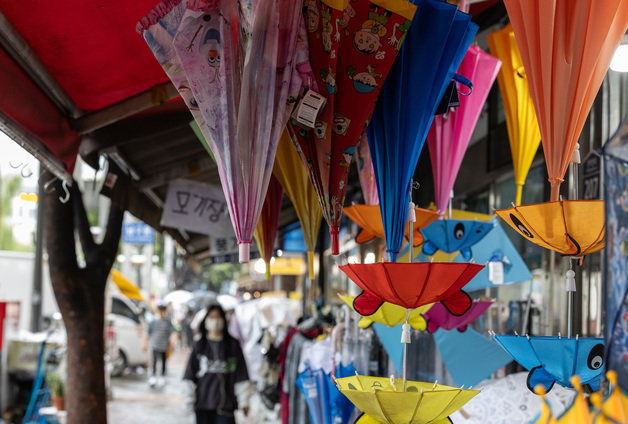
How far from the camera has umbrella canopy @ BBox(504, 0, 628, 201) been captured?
2389 millimetres

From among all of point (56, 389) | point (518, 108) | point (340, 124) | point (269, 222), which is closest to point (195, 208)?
point (269, 222)

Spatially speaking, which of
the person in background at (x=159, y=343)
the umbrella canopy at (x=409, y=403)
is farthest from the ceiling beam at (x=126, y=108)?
the person in background at (x=159, y=343)

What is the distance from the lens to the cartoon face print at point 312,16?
252 centimetres

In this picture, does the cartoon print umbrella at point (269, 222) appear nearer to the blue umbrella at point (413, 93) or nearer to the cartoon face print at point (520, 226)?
the blue umbrella at point (413, 93)

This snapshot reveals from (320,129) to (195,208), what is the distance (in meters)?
4.60

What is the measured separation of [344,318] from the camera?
5.36 meters

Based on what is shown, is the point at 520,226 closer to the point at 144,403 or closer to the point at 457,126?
the point at 457,126

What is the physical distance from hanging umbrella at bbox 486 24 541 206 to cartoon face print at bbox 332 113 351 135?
1.32m

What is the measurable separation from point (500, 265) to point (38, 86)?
3083mm

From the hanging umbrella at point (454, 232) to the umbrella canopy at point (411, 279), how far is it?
1.19 metres

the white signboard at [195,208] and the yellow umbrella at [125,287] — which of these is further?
the yellow umbrella at [125,287]

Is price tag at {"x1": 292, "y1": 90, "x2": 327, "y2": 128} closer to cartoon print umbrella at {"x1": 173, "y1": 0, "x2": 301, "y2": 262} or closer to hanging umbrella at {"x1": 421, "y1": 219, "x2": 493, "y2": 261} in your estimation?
cartoon print umbrella at {"x1": 173, "y1": 0, "x2": 301, "y2": 262}

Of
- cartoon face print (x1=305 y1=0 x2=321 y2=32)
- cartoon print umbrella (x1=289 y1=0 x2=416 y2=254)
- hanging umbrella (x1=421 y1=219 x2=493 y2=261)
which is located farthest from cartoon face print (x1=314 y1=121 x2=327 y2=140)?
hanging umbrella (x1=421 y1=219 x2=493 y2=261)

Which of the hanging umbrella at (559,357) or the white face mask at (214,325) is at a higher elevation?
the hanging umbrella at (559,357)
